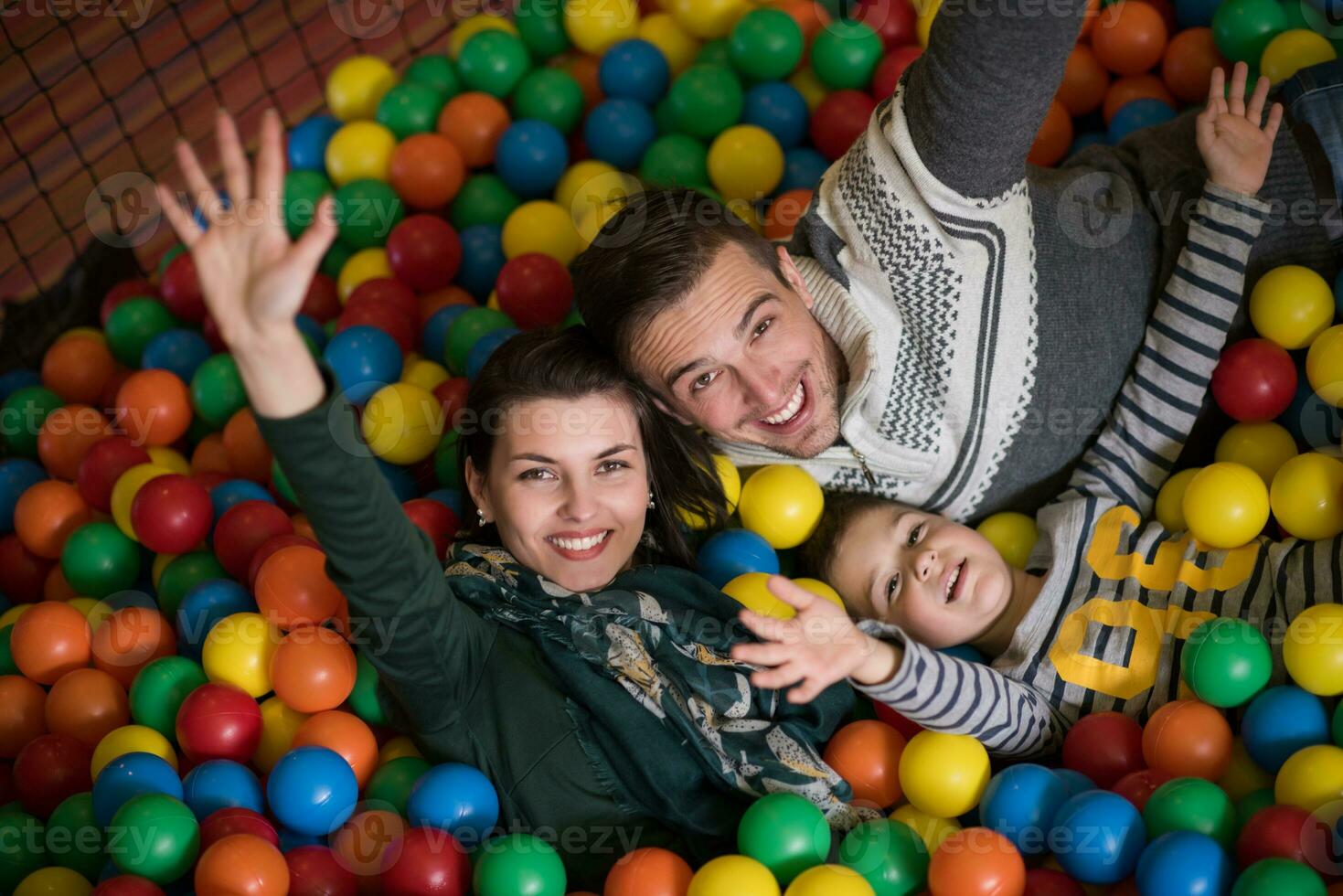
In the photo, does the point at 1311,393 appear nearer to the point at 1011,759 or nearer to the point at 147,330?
the point at 1011,759

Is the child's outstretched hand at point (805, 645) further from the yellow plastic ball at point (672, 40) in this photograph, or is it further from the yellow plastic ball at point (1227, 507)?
the yellow plastic ball at point (672, 40)

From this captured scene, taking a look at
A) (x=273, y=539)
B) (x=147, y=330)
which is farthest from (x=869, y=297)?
(x=147, y=330)

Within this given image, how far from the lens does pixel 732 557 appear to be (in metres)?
1.84

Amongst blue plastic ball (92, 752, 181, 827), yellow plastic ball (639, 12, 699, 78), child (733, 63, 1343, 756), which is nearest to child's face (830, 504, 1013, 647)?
child (733, 63, 1343, 756)

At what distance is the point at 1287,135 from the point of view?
73.8 inches

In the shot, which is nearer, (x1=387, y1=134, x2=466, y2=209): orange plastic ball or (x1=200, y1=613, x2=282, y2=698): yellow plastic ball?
(x1=200, y1=613, x2=282, y2=698): yellow plastic ball

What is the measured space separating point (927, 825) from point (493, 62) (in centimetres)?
178

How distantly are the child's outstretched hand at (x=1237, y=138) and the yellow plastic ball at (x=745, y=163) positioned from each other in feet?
2.64

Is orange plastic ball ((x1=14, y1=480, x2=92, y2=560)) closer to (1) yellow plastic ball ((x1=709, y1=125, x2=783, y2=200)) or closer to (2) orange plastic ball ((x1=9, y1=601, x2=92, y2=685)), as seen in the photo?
(2) orange plastic ball ((x1=9, y1=601, x2=92, y2=685))

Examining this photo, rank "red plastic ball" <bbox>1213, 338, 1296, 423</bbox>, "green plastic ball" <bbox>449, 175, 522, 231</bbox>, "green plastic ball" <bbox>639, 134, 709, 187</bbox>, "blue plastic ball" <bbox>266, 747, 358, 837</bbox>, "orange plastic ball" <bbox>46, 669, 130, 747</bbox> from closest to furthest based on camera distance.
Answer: "blue plastic ball" <bbox>266, 747, 358, 837</bbox>, "orange plastic ball" <bbox>46, 669, 130, 747</bbox>, "red plastic ball" <bbox>1213, 338, 1296, 423</bbox>, "green plastic ball" <bbox>639, 134, 709, 187</bbox>, "green plastic ball" <bbox>449, 175, 522, 231</bbox>

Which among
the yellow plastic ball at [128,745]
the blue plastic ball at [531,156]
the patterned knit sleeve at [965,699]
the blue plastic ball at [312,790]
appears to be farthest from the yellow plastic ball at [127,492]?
the patterned knit sleeve at [965,699]

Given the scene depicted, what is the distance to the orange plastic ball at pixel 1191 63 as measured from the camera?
2.31 m

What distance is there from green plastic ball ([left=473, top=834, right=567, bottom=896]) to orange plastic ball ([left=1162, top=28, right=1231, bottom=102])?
1.80m

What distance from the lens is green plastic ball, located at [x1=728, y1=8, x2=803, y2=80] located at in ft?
8.10
